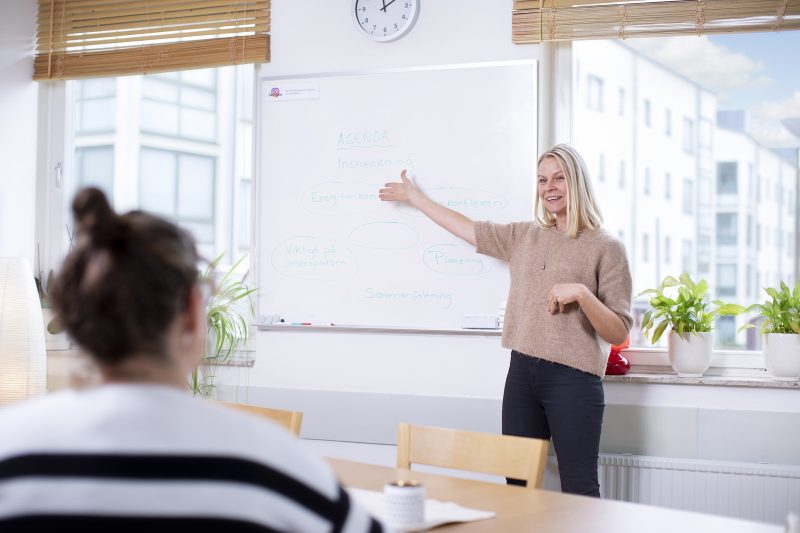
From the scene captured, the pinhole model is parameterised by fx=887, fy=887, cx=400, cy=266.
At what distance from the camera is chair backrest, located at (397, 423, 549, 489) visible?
201 cm

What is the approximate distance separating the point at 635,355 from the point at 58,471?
279 cm

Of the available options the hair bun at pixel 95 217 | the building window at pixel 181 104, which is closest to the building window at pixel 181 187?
the building window at pixel 181 104

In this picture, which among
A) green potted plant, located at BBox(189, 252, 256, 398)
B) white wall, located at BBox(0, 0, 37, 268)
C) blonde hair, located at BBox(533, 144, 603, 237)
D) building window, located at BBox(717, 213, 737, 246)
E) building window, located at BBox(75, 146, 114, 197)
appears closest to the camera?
blonde hair, located at BBox(533, 144, 603, 237)

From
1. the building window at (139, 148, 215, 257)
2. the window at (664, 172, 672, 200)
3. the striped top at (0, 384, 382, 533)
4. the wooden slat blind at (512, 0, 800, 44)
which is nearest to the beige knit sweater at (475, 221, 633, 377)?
the window at (664, 172, 672, 200)

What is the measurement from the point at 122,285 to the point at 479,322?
2580mm

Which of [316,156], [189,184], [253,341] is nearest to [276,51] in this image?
[316,156]

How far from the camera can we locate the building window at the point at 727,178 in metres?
3.36

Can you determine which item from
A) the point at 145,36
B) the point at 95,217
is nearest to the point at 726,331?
the point at 145,36

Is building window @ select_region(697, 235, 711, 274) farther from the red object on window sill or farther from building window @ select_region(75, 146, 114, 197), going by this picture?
building window @ select_region(75, 146, 114, 197)

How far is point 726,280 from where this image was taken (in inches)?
131

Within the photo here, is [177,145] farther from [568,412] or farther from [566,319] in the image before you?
[568,412]

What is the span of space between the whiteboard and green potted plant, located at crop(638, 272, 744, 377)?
573 mm

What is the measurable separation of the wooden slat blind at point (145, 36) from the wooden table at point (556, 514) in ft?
7.82

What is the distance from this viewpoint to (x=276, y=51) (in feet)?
12.3
